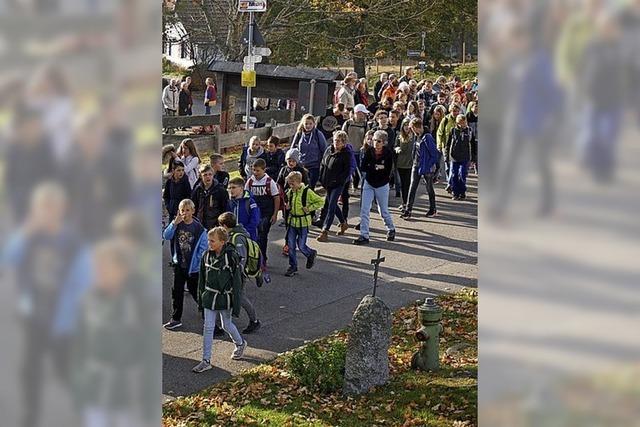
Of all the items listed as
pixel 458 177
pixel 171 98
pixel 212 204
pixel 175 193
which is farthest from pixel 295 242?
pixel 171 98

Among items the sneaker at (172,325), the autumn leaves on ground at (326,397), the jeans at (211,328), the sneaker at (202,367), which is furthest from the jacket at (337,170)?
the sneaker at (202,367)

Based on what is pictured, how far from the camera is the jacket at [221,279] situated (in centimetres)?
961

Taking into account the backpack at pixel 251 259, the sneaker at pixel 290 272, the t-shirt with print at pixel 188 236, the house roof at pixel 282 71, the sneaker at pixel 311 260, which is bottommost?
the sneaker at pixel 290 272

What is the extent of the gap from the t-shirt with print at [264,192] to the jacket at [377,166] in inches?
90.9

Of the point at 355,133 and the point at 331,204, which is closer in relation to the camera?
the point at 331,204

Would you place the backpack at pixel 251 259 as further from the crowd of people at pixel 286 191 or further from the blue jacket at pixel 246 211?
the blue jacket at pixel 246 211

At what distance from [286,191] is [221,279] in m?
3.65

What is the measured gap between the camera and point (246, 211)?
475 inches

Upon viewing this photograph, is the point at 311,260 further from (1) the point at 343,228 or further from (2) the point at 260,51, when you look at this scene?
(2) the point at 260,51

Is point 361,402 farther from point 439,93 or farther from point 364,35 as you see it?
point 364,35

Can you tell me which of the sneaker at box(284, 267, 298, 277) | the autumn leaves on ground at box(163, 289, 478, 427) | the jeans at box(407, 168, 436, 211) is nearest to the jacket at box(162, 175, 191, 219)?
the sneaker at box(284, 267, 298, 277)
